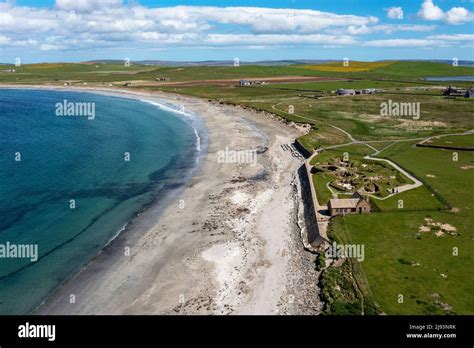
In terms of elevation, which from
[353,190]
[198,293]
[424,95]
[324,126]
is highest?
[424,95]

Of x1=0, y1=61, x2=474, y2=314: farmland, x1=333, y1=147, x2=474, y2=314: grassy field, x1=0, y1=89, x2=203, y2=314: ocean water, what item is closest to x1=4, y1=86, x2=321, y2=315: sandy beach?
x1=0, y1=89, x2=203, y2=314: ocean water

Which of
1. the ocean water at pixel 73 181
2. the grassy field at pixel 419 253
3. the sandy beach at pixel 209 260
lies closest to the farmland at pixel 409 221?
the grassy field at pixel 419 253

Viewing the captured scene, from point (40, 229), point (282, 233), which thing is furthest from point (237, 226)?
point (40, 229)

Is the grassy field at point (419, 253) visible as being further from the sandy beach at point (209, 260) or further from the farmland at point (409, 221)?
the sandy beach at point (209, 260)

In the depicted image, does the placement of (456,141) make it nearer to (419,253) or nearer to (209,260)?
(419,253)

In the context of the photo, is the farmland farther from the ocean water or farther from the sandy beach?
the ocean water

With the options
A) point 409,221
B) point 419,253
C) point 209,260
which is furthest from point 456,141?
point 209,260
